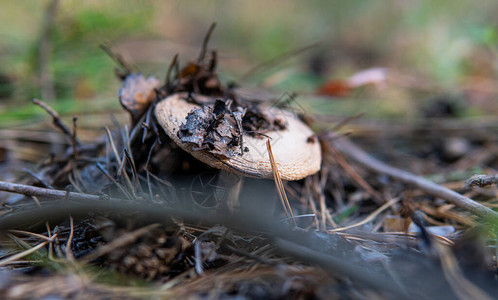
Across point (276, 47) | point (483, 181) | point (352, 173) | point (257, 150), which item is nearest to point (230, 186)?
point (257, 150)

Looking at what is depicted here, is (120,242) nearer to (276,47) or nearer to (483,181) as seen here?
(483,181)

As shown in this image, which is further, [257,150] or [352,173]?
[352,173]

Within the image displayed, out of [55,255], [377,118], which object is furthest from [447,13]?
[55,255]

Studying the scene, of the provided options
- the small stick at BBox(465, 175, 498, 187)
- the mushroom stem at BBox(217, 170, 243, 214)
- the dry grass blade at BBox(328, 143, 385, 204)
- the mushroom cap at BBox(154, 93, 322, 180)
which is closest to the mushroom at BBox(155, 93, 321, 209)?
the mushroom cap at BBox(154, 93, 322, 180)

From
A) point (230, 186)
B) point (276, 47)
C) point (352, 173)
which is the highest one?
point (276, 47)

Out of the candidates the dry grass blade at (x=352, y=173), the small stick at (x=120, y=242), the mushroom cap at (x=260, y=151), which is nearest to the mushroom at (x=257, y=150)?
the mushroom cap at (x=260, y=151)

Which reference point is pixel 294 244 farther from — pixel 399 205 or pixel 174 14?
pixel 174 14

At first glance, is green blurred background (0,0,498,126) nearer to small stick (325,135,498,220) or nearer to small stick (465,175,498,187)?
small stick (325,135,498,220)
